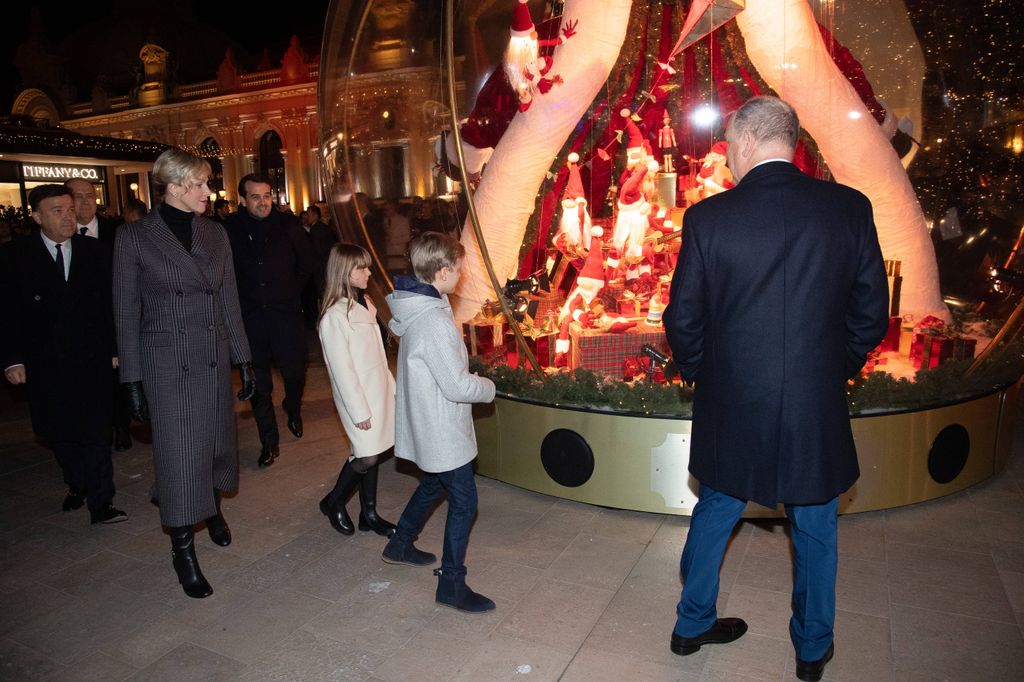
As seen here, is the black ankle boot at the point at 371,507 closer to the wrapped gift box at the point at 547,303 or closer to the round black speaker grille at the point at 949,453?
the wrapped gift box at the point at 547,303

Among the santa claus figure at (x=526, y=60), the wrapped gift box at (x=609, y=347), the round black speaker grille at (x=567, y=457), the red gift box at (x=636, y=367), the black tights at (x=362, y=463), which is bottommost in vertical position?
the round black speaker grille at (x=567, y=457)

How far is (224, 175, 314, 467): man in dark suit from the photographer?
4.61 metres

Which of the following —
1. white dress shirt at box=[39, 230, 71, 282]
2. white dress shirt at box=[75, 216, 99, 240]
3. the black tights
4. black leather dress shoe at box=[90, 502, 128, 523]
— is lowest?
black leather dress shoe at box=[90, 502, 128, 523]

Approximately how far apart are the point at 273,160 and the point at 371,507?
2669cm

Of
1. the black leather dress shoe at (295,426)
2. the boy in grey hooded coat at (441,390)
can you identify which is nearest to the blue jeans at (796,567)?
the boy in grey hooded coat at (441,390)

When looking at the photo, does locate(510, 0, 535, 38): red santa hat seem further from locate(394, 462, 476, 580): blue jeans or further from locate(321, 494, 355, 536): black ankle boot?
locate(321, 494, 355, 536): black ankle boot

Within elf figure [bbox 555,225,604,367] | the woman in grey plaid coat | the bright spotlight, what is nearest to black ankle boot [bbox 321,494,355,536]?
the woman in grey plaid coat

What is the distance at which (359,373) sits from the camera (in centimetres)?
331

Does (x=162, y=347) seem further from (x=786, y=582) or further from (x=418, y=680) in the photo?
(x=786, y=582)

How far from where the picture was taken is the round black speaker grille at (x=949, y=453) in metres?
3.64

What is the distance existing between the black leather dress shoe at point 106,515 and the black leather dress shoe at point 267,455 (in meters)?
0.97

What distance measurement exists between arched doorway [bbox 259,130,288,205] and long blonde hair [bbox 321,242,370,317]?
83.4 feet

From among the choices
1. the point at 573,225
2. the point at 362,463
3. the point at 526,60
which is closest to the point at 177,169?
the point at 362,463

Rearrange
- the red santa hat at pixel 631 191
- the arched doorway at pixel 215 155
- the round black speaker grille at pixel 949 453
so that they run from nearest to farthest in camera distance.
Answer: the round black speaker grille at pixel 949 453
the red santa hat at pixel 631 191
the arched doorway at pixel 215 155
